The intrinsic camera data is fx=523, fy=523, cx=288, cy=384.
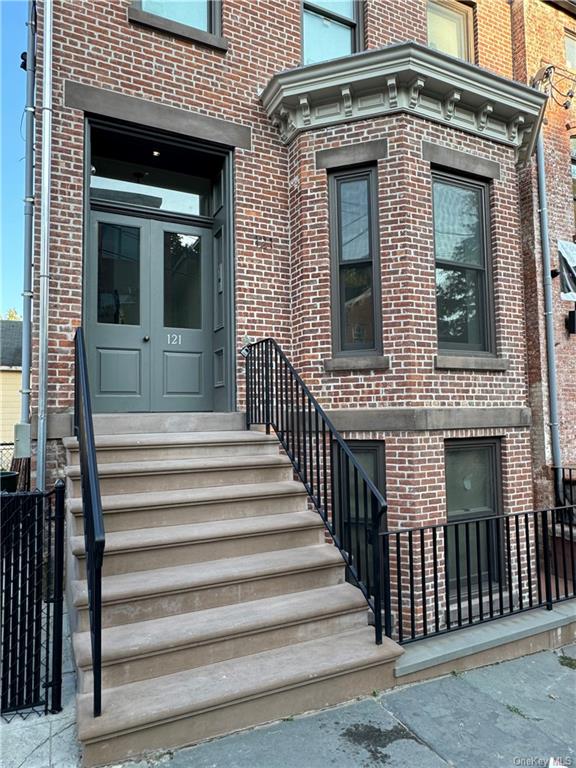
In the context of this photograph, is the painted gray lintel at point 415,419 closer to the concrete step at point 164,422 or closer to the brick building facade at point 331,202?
the brick building facade at point 331,202

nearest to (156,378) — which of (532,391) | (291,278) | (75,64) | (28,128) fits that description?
(291,278)

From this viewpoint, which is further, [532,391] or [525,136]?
[532,391]

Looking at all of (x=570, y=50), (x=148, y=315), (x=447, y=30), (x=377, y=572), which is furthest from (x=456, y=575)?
(x=570, y=50)

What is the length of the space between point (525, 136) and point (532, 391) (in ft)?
10.3

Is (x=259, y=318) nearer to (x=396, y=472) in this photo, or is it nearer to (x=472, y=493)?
(x=396, y=472)

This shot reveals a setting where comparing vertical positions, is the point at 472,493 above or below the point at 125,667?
above

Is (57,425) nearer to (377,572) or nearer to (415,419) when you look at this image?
(377,572)

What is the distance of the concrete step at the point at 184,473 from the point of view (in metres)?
4.06

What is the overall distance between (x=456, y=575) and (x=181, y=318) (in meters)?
3.96

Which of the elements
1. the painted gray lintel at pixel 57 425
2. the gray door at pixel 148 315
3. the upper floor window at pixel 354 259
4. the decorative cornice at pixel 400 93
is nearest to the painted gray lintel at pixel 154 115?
the decorative cornice at pixel 400 93

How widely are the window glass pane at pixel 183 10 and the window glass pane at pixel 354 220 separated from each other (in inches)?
99.7

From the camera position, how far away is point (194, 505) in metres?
4.06

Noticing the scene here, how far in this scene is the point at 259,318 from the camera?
5.75 meters

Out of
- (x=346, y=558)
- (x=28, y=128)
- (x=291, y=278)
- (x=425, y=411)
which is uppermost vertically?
(x=28, y=128)
